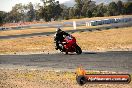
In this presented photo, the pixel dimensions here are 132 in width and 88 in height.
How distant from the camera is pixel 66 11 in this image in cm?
14888

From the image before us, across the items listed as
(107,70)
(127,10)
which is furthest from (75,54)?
(127,10)

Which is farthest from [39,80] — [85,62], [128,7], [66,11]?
[66,11]

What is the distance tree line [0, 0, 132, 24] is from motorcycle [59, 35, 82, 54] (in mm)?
76140

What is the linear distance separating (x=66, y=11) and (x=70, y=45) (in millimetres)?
132530

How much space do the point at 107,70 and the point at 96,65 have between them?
130 cm

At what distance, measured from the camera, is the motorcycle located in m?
17.4

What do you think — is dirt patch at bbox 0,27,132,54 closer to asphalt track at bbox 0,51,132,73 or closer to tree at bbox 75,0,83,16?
asphalt track at bbox 0,51,132,73

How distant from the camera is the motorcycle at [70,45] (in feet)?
57.2

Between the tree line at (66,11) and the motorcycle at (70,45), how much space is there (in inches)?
2998

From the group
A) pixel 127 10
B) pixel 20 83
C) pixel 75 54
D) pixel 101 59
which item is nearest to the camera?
pixel 20 83

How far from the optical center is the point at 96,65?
13672mm

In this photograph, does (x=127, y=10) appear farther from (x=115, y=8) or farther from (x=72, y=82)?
(x=72, y=82)

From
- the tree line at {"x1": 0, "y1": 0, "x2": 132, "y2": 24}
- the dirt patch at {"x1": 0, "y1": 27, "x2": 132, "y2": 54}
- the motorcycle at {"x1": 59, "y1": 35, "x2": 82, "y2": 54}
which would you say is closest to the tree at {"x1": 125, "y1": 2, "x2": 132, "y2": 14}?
the tree line at {"x1": 0, "y1": 0, "x2": 132, "y2": 24}

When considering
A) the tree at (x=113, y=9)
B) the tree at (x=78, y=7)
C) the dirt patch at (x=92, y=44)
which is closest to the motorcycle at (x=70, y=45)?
the dirt patch at (x=92, y=44)
